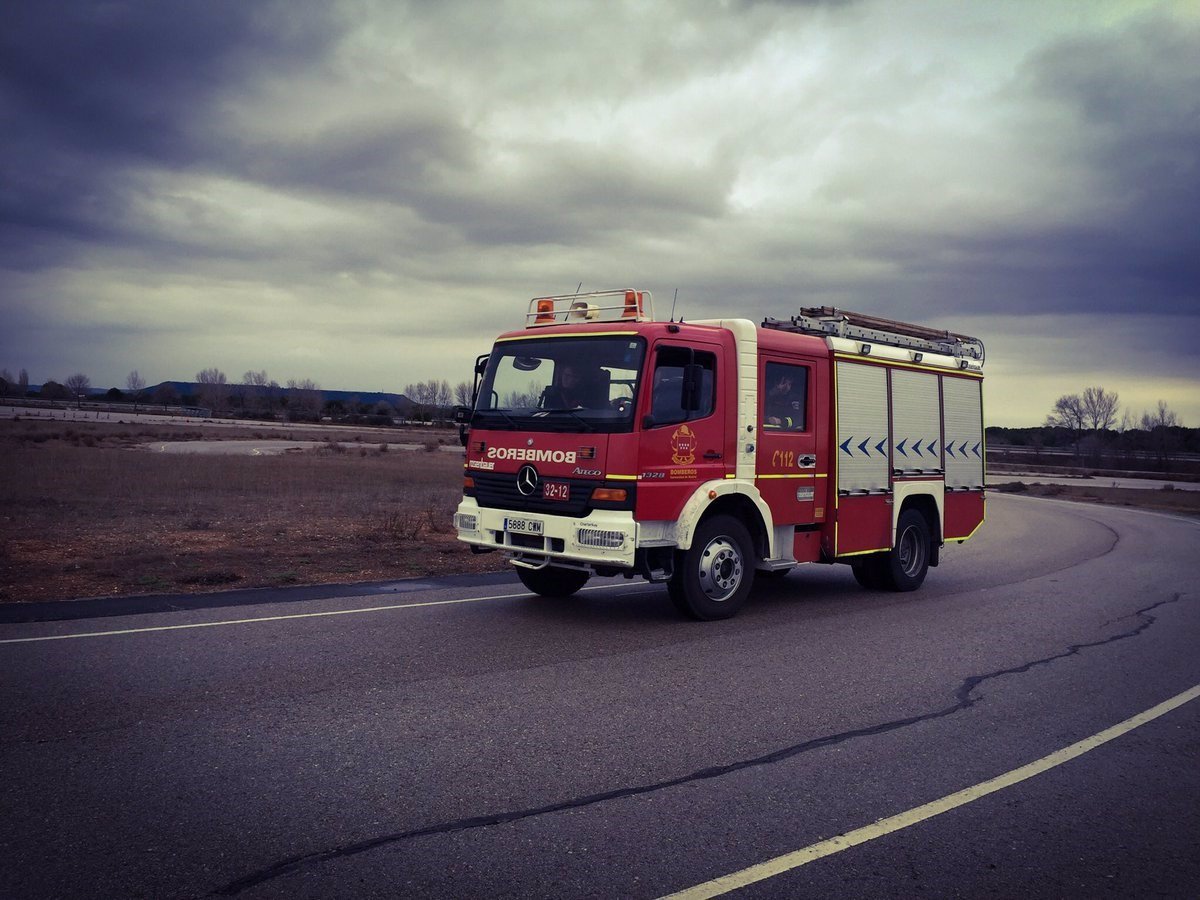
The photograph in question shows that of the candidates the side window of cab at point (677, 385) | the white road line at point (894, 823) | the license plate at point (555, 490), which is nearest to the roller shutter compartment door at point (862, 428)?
the side window of cab at point (677, 385)

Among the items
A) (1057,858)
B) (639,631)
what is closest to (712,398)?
(639,631)

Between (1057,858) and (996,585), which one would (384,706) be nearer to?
(1057,858)

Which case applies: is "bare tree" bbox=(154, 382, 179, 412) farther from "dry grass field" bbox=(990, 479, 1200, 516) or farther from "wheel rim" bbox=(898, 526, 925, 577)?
"wheel rim" bbox=(898, 526, 925, 577)

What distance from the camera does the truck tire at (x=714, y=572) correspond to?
8.77m

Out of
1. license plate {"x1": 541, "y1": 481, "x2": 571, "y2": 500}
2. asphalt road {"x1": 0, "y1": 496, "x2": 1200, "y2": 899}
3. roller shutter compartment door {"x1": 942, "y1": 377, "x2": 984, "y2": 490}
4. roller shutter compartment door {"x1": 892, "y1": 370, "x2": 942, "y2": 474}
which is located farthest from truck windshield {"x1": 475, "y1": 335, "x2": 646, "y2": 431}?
roller shutter compartment door {"x1": 942, "y1": 377, "x2": 984, "y2": 490}

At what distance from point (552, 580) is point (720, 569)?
2032mm

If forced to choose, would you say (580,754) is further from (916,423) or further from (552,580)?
(916,423)

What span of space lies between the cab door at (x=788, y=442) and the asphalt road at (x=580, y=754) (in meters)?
1.26

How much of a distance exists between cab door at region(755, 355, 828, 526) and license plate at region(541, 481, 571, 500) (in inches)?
80.2

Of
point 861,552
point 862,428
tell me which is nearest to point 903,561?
point 861,552

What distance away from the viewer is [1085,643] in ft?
27.4

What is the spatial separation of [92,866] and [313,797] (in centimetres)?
97

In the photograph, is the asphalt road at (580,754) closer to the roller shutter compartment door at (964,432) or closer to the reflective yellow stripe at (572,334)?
the reflective yellow stripe at (572,334)

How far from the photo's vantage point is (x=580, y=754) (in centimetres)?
507
